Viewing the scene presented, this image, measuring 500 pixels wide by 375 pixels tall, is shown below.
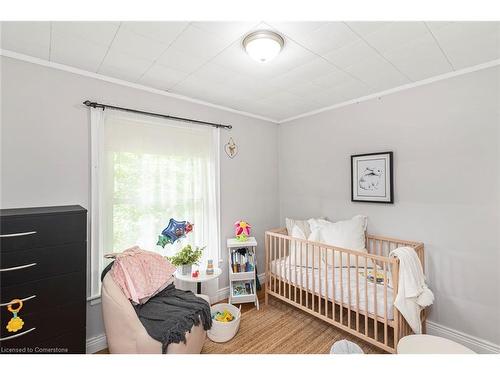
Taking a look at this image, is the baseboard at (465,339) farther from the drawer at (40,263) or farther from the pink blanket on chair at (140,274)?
the drawer at (40,263)

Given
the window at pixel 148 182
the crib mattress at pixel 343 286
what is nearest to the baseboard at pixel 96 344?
the window at pixel 148 182

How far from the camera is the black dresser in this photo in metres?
1.36

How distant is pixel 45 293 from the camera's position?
1.47 metres

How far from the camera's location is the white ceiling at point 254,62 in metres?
1.40

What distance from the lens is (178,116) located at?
2537 millimetres

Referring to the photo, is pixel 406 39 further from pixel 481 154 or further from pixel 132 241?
pixel 132 241

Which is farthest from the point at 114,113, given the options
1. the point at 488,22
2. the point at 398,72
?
the point at 488,22

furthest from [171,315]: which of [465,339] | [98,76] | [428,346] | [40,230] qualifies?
[465,339]

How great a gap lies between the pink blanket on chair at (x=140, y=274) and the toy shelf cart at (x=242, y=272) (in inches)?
31.4

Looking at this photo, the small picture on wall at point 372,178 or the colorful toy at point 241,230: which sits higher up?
the small picture on wall at point 372,178

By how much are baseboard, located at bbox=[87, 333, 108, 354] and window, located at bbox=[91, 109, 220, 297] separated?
0.37 meters

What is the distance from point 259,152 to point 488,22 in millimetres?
2390

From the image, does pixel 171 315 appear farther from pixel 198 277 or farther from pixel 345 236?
pixel 345 236

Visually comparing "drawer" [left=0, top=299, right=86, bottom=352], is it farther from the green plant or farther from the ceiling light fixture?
the ceiling light fixture
